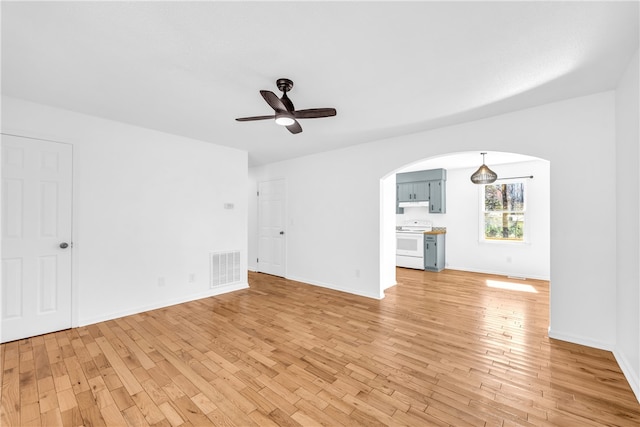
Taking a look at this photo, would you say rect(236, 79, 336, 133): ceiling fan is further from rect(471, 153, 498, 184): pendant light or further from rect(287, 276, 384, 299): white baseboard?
rect(471, 153, 498, 184): pendant light

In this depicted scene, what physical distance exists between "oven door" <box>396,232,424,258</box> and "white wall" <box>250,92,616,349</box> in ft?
6.93

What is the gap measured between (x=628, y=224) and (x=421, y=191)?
4797mm

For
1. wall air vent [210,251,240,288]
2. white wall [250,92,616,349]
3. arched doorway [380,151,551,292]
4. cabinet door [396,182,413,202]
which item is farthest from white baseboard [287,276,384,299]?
cabinet door [396,182,413,202]

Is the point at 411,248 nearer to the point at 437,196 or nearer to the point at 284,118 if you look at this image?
the point at 437,196

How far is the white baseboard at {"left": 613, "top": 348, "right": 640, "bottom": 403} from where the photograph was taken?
1.98 meters

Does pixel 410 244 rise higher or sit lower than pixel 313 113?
lower

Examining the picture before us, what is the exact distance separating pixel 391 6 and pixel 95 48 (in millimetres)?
2135

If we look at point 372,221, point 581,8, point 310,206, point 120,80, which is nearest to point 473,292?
point 372,221

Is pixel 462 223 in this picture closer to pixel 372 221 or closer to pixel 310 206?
pixel 372 221

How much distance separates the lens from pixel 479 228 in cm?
639

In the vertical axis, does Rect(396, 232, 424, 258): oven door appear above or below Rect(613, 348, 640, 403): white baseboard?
above

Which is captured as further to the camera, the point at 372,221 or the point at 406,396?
the point at 372,221

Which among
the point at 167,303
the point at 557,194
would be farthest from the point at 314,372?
the point at 557,194

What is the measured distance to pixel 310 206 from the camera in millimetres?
5316
